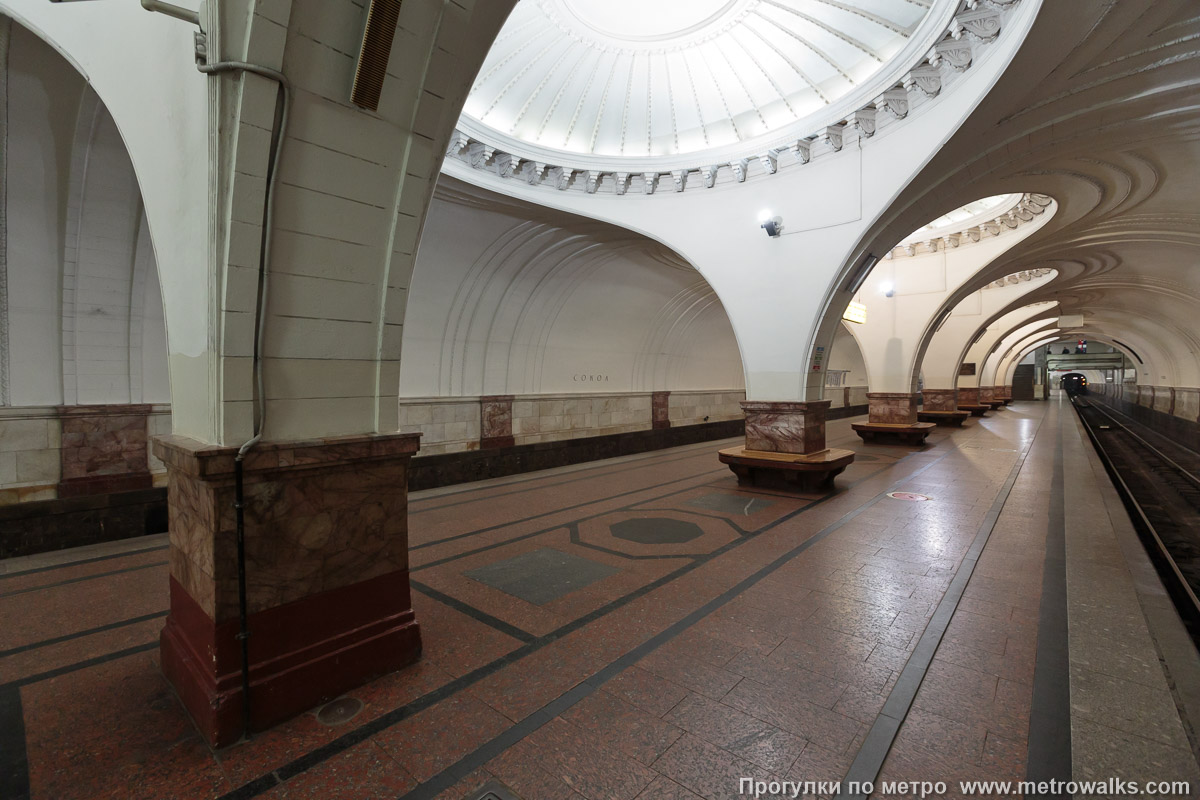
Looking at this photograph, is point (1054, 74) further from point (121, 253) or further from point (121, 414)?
point (121, 414)

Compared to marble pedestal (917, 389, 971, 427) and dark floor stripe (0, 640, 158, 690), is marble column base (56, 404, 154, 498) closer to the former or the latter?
dark floor stripe (0, 640, 158, 690)

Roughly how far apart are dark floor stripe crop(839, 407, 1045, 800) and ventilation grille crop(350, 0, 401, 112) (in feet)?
11.7

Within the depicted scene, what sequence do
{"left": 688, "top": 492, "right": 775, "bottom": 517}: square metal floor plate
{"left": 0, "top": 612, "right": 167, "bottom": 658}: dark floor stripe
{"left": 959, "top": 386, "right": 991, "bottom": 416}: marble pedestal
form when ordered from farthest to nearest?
{"left": 959, "top": 386, "right": 991, "bottom": 416}: marble pedestal
{"left": 688, "top": 492, "right": 775, "bottom": 517}: square metal floor plate
{"left": 0, "top": 612, "right": 167, "bottom": 658}: dark floor stripe

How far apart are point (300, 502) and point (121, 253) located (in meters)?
5.20

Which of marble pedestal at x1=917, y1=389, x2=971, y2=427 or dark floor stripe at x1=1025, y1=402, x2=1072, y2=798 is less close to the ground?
marble pedestal at x1=917, y1=389, x2=971, y2=427

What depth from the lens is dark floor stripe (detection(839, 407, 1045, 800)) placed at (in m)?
2.02

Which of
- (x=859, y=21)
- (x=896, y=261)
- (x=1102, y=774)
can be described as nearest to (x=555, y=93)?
(x=859, y=21)

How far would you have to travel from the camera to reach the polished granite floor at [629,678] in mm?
2068

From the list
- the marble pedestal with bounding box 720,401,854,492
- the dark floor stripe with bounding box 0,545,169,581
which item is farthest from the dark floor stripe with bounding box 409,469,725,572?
the dark floor stripe with bounding box 0,545,169,581

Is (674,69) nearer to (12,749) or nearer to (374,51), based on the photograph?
(374,51)

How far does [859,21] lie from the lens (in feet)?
20.4

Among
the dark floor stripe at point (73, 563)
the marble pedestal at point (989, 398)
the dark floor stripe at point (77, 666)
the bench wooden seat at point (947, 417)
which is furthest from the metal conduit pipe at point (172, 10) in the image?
the marble pedestal at point (989, 398)

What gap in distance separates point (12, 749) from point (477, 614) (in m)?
2.15

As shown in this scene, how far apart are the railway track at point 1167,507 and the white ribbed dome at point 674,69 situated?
6.43 meters
